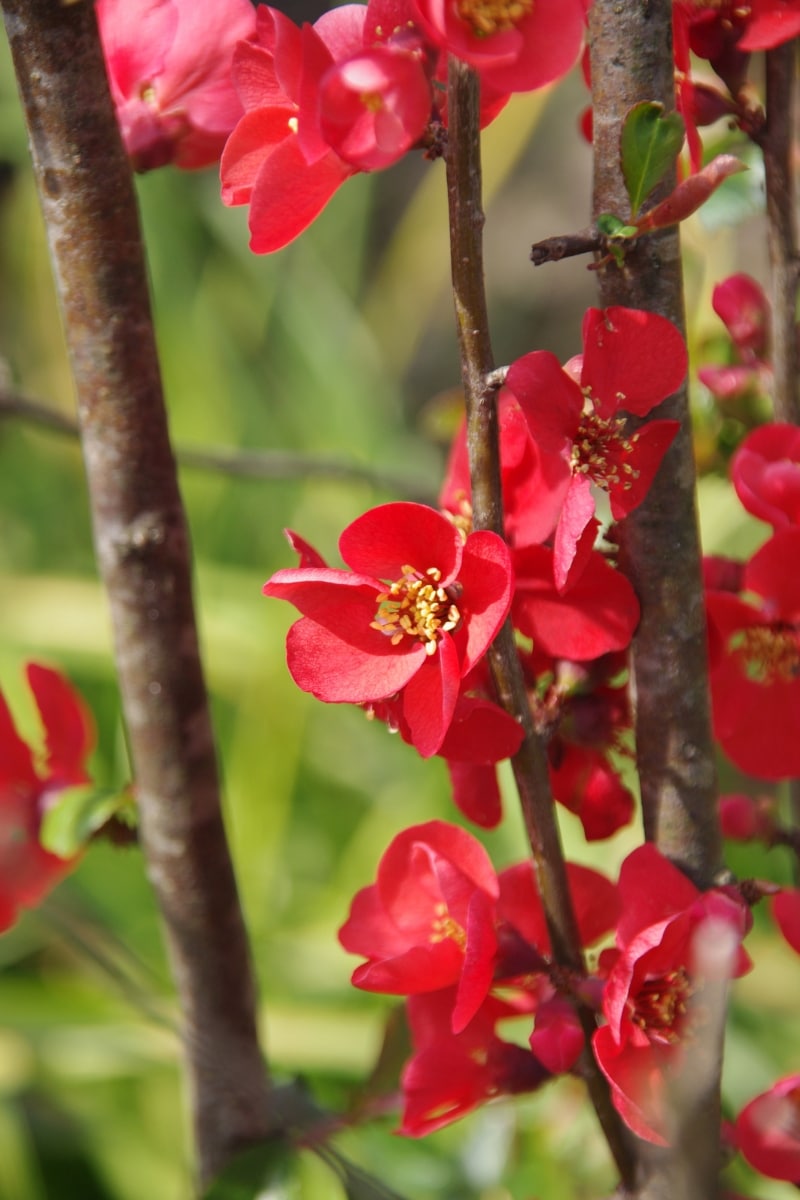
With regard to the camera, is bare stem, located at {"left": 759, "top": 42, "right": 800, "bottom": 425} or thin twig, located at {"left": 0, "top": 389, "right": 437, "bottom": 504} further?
thin twig, located at {"left": 0, "top": 389, "right": 437, "bottom": 504}

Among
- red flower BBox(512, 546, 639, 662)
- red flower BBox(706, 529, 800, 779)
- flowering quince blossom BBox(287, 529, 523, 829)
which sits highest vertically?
red flower BBox(512, 546, 639, 662)

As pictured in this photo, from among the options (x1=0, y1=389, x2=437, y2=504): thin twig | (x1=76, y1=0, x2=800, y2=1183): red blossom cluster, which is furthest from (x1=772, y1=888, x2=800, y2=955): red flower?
(x1=0, y1=389, x2=437, y2=504): thin twig

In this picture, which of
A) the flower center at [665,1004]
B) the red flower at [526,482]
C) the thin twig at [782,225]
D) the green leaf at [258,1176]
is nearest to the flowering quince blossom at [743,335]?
the thin twig at [782,225]

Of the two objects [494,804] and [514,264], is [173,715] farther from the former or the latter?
[514,264]

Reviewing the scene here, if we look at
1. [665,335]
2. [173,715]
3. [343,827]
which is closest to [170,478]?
[173,715]

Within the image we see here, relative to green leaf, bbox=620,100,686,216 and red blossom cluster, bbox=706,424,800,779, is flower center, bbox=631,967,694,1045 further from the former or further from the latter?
green leaf, bbox=620,100,686,216

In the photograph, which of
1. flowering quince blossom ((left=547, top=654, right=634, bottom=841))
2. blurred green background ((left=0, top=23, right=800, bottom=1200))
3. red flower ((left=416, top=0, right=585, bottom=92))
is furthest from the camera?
blurred green background ((left=0, top=23, right=800, bottom=1200))

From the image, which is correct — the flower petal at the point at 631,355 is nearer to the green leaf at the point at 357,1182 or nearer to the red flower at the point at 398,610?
the red flower at the point at 398,610

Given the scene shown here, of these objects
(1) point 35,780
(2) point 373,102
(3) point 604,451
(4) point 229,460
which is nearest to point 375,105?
(2) point 373,102
